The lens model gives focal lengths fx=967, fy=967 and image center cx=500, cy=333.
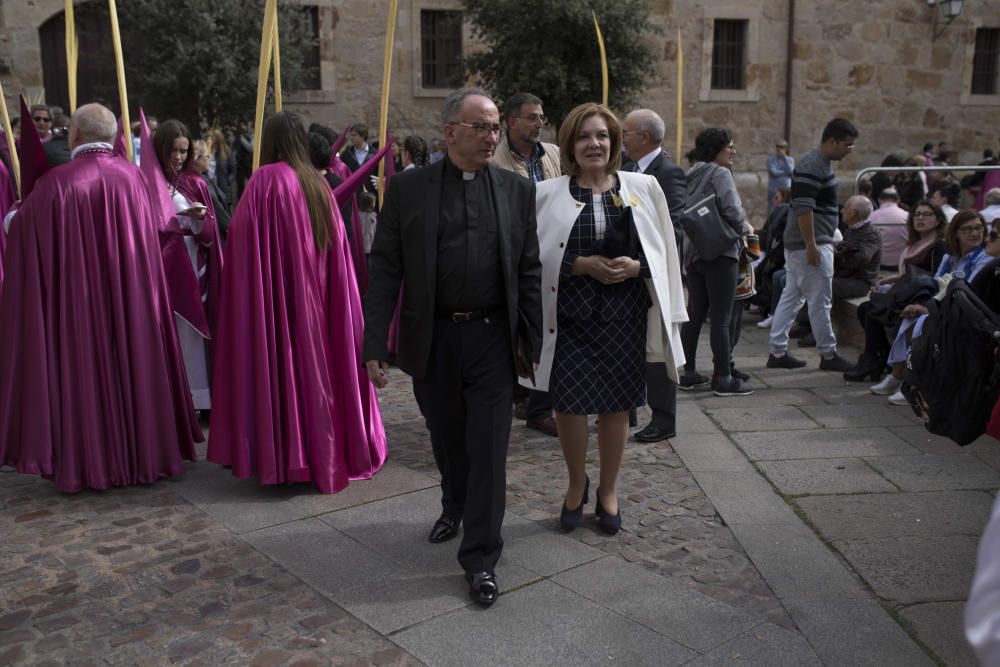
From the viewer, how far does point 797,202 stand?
7.04 meters

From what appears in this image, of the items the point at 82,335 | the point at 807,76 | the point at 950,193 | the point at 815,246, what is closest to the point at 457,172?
the point at 82,335

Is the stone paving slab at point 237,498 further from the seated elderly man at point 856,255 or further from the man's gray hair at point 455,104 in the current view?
the seated elderly man at point 856,255

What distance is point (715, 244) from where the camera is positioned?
20.6ft

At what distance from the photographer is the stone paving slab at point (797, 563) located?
351cm

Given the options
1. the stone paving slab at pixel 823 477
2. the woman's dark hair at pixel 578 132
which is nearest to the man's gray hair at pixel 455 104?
the woman's dark hair at pixel 578 132

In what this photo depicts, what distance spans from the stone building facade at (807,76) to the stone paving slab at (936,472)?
1408 cm

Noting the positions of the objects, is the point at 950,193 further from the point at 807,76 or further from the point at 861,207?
the point at 807,76

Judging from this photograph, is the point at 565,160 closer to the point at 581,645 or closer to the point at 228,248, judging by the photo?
the point at 228,248

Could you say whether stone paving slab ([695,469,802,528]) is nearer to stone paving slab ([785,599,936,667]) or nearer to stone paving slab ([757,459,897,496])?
stone paving slab ([757,459,897,496])

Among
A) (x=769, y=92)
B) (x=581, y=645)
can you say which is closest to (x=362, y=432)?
(x=581, y=645)

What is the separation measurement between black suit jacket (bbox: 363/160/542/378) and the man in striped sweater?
4.02 metres

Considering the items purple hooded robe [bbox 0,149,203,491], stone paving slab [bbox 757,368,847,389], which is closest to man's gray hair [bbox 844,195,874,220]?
stone paving slab [bbox 757,368,847,389]

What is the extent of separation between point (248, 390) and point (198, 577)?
3.65ft

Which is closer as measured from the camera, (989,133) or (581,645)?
(581,645)
